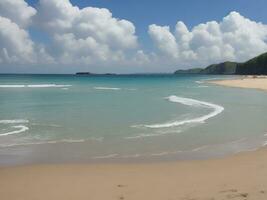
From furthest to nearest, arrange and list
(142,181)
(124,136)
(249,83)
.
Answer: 1. (249,83)
2. (124,136)
3. (142,181)

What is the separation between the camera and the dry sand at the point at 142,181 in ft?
23.1

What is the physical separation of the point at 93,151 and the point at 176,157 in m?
2.79

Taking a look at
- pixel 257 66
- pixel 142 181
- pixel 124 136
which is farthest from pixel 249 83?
pixel 257 66

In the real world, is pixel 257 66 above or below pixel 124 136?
above

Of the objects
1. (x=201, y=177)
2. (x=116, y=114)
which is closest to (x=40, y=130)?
(x=116, y=114)

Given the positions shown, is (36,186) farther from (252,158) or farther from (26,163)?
(252,158)

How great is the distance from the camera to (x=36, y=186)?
7.86m

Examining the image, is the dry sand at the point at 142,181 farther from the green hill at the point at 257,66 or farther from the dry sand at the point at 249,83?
the green hill at the point at 257,66

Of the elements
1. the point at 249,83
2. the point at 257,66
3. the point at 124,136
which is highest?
the point at 257,66

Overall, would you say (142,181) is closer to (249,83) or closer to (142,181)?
(142,181)

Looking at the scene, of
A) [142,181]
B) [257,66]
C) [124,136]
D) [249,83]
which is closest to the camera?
[142,181]

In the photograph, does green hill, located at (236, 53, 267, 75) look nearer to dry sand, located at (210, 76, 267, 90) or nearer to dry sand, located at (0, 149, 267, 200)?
dry sand, located at (210, 76, 267, 90)

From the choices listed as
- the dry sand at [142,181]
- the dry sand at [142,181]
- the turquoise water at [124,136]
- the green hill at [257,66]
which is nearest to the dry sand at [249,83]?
the turquoise water at [124,136]

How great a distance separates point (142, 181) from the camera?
815 cm
